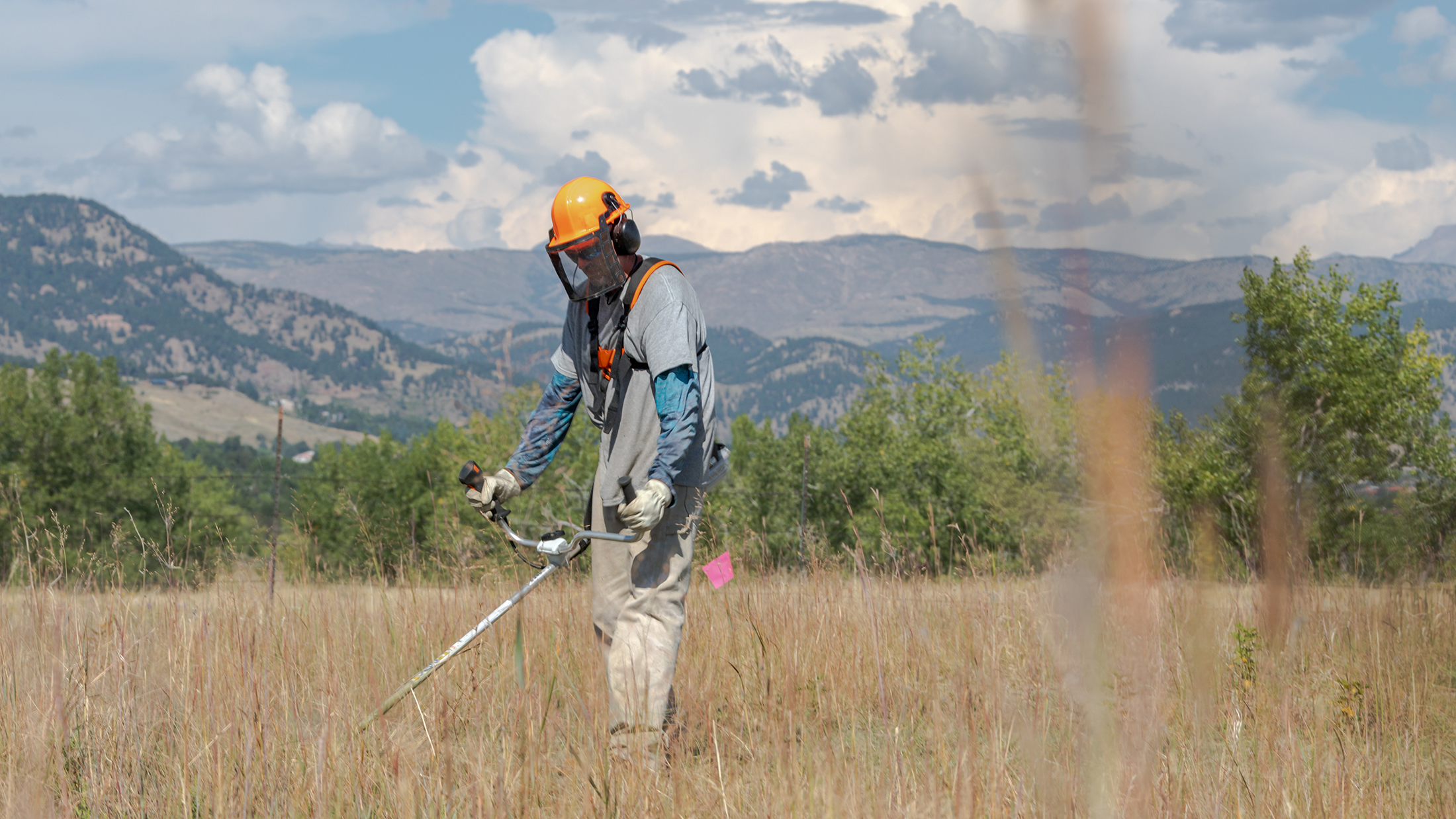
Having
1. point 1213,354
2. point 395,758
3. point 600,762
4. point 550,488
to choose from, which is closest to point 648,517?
point 600,762

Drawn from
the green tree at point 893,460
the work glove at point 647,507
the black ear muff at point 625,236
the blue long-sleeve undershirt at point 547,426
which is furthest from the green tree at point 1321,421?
the green tree at point 893,460

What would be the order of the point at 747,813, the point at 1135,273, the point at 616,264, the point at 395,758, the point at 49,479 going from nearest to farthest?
the point at 1135,273
the point at 395,758
the point at 747,813
the point at 616,264
the point at 49,479

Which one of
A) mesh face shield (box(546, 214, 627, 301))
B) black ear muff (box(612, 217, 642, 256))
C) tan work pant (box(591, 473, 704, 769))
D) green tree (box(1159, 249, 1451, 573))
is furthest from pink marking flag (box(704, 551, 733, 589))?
green tree (box(1159, 249, 1451, 573))

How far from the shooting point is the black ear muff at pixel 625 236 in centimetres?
324

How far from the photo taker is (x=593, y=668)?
4102 mm

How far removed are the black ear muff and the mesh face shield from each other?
0.02 meters

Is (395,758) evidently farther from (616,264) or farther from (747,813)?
(616,264)

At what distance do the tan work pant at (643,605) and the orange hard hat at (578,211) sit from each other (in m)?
0.89

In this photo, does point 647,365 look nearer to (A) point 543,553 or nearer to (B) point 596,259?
(B) point 596,259

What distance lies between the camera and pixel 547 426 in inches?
147

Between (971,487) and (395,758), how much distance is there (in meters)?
35.6

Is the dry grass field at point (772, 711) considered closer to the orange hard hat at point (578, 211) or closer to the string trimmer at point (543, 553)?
the string trimmer at point (543, 553)

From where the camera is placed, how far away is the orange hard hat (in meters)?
3.19

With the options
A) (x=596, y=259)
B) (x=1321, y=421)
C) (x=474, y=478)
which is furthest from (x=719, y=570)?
(x=1321, y=421)
